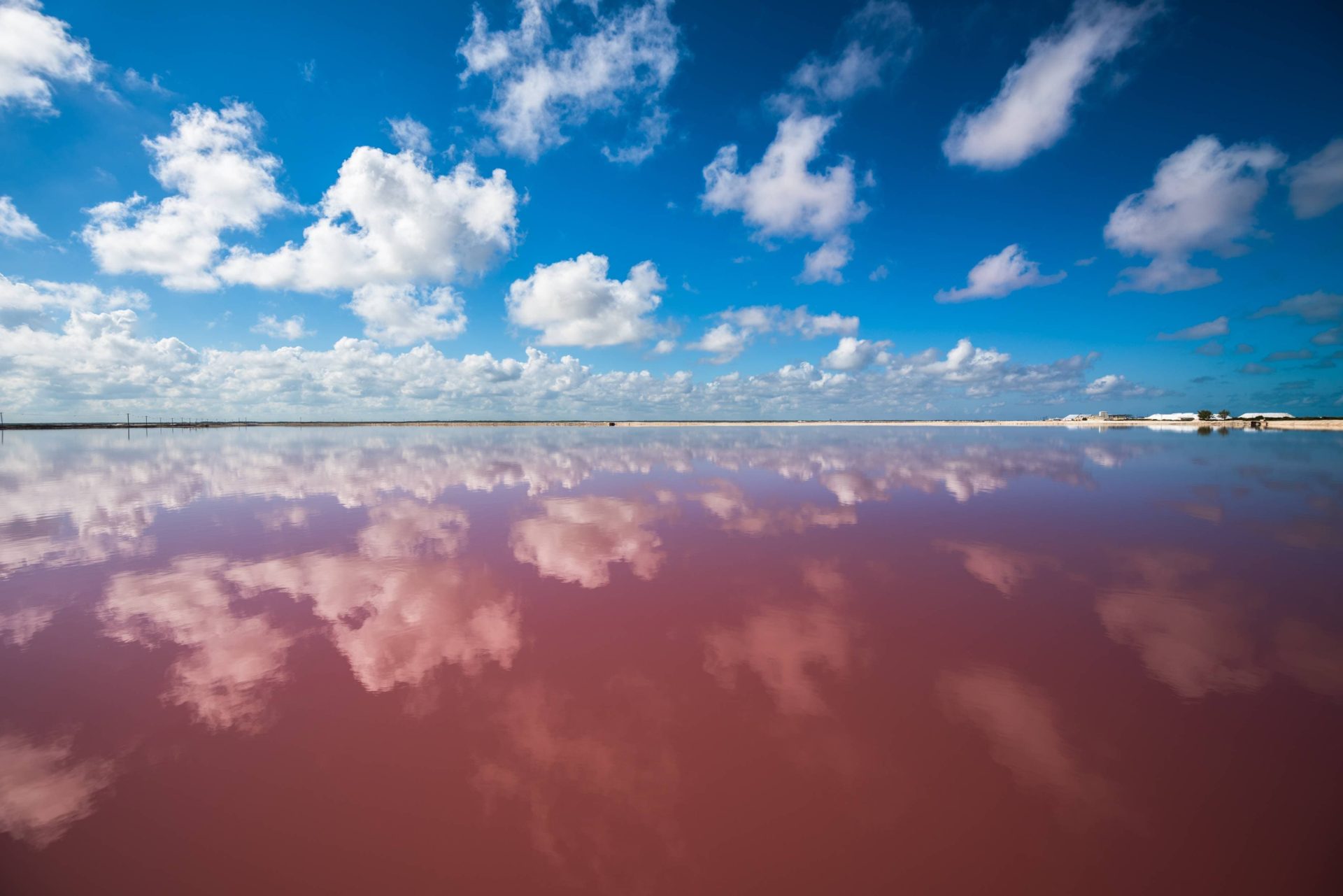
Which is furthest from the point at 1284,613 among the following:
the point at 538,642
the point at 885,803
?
the point at 538,642

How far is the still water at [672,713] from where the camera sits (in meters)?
3.66

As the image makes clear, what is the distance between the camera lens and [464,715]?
17.3 ft

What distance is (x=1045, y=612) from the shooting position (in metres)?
7.88

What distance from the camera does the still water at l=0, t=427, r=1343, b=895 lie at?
366 cm

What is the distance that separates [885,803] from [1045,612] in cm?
558

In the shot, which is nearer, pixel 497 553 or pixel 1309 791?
pixel 1309 791

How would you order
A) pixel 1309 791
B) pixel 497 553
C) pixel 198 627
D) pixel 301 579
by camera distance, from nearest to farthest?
pixel 1309 791 < pixel 198 627 < pixel 301 579 < pixel 497 553

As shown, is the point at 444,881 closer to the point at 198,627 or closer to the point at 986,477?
the point at 198,627

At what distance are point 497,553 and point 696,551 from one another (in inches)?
175

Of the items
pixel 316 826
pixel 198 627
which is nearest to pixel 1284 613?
pixel 316 826

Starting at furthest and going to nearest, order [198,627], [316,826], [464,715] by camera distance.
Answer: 1. [198,627]
2. [464,715]
3. [316,826]

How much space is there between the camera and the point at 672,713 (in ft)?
17.4

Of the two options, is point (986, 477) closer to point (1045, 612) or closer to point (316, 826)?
point (1045, 612)

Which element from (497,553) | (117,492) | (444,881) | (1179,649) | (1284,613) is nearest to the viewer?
(444,881)
